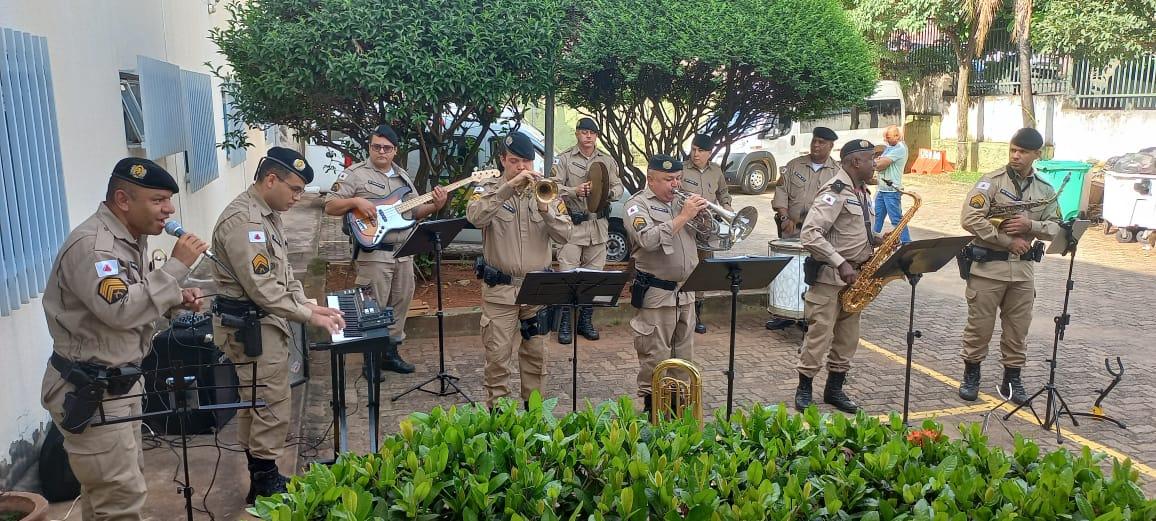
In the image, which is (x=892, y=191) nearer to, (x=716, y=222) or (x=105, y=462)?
(x=716, y=222)

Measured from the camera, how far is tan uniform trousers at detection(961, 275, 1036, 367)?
6848mm

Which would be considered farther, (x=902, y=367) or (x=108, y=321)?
(x=902, y=367)

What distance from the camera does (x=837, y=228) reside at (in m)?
6.49

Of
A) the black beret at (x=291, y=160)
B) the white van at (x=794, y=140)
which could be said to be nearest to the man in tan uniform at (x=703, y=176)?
the black beret at (x=291, y=160)

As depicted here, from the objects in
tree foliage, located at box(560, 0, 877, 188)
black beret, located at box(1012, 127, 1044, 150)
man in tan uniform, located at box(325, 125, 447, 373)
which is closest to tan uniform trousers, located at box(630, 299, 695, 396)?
man in tan uniform, located at box(325, 125, 447, 373)

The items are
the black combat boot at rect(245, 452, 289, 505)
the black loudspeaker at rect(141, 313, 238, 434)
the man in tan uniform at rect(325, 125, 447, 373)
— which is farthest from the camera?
the man in tan uniform at rect(325, 125, 447, 373)

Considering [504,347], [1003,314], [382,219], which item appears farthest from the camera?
[382,219]

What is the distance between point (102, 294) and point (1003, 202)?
20.8ft

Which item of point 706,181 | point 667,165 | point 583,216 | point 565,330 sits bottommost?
point 565,330

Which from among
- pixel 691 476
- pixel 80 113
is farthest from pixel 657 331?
pixel 80 113

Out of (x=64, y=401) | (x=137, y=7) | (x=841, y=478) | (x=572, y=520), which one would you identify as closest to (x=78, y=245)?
(x=64, y=401)

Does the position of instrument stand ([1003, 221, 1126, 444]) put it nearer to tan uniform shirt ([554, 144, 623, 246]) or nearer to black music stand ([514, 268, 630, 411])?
black music stand ([514, 268, 630, 411])

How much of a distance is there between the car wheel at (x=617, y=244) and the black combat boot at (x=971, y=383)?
16.1ft

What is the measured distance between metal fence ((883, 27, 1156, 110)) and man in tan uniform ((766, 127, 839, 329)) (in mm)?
12201
